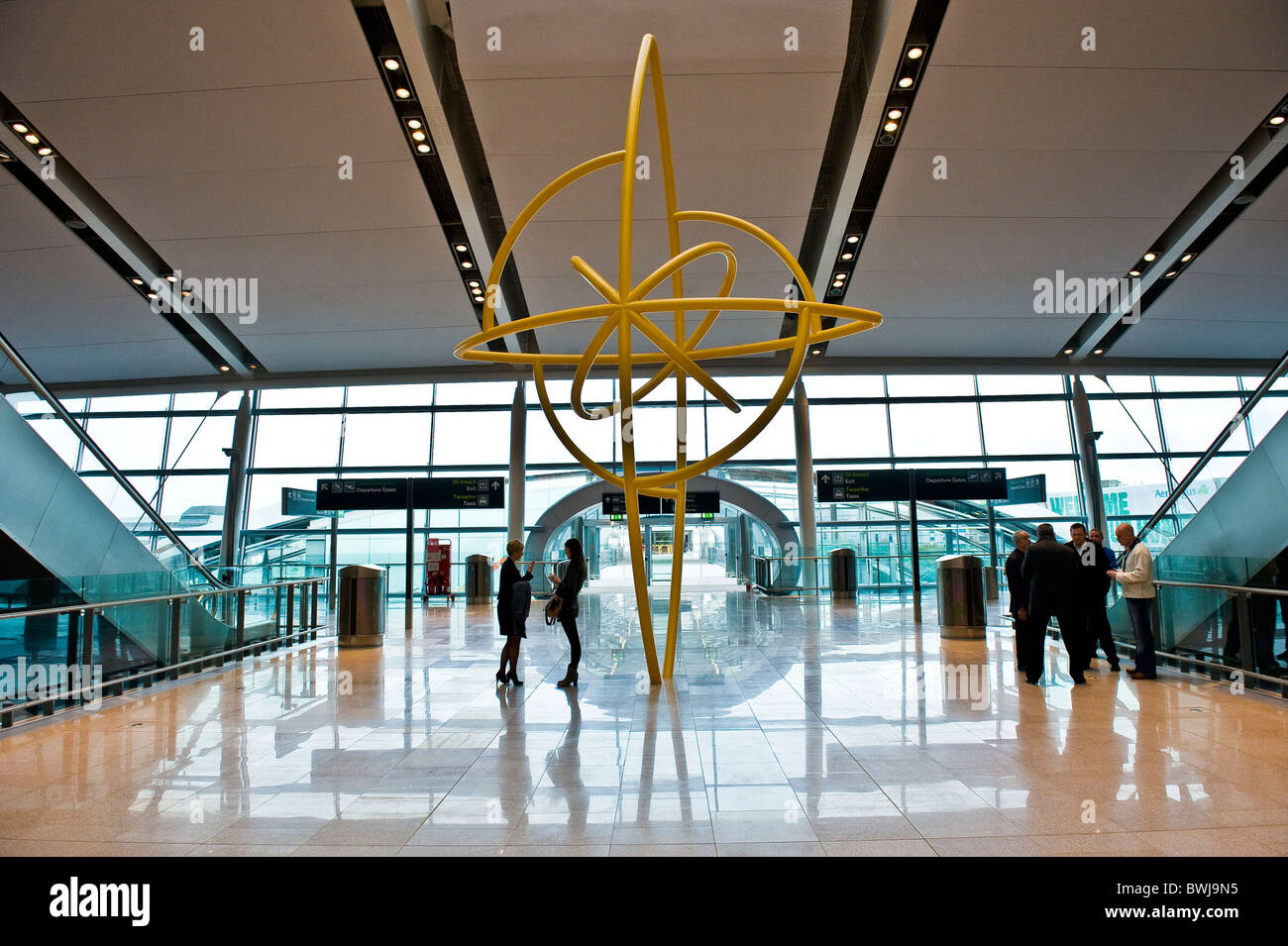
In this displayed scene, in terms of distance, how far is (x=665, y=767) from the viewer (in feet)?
17.4

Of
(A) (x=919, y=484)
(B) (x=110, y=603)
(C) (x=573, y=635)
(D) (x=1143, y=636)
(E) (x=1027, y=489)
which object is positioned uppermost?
(A) (x=919, y=484)

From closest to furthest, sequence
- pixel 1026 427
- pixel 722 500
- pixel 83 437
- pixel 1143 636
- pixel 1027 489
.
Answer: pixel 1143 636, pixel 83 437, pixel 1027 489, pixel 722 500, pixel 1026 427

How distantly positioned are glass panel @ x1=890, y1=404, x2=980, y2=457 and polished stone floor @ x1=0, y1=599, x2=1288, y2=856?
59.1ft

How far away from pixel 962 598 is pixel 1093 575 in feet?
10.9

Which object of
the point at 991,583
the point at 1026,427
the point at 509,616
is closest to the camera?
the point at 509,616

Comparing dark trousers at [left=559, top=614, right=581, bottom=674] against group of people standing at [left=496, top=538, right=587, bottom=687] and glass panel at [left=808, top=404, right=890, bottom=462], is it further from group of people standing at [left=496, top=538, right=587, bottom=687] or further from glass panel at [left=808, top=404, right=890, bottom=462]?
glass panel at [left=808, top=404, right=890, bottom=462]

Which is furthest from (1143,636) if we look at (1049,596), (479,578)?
(479,578)

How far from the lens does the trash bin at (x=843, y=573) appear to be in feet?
67.8

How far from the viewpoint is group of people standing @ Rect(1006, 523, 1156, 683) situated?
8.12 m

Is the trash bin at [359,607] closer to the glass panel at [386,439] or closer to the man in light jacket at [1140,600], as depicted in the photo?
the man in light jacket at [1140,600]

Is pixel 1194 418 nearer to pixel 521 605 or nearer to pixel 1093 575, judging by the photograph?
pixel 1093 575

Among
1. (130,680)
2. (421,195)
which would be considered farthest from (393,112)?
(130,680)
